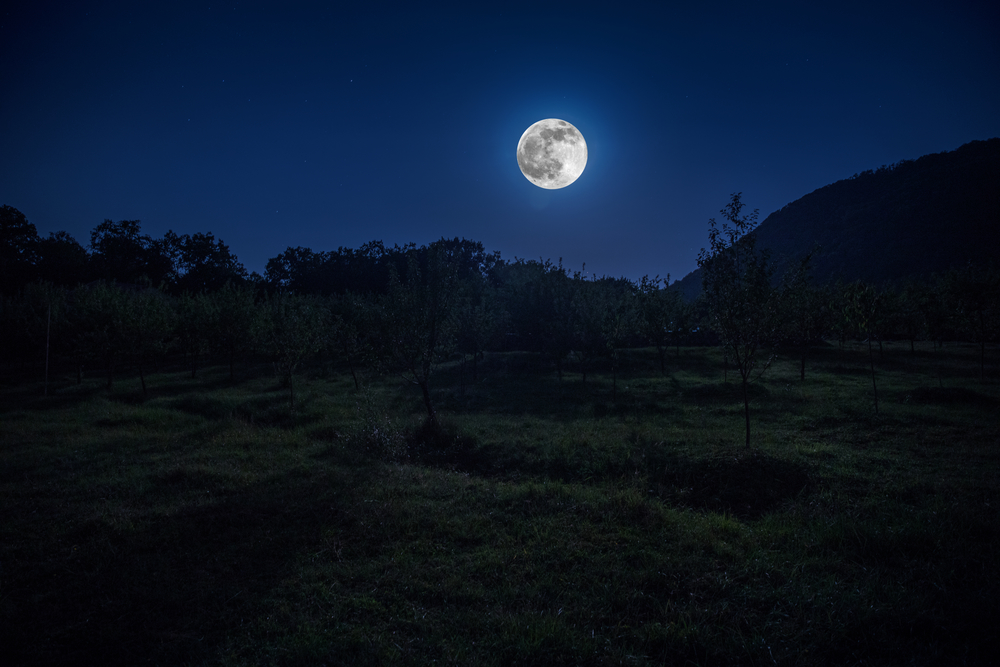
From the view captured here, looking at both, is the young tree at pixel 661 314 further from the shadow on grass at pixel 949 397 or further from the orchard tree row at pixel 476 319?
the shadow on grass at pixel 949 397

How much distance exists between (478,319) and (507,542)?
940 inches

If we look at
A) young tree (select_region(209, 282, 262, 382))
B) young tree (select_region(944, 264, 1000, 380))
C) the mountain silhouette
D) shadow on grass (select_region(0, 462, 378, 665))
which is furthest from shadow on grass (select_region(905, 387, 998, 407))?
the mountain silhouette

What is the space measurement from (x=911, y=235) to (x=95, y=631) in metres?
136

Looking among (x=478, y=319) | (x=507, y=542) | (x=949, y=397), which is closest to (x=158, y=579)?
(x=507, y=542)

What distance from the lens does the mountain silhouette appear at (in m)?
88.2

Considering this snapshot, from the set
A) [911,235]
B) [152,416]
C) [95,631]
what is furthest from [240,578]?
[911,235]

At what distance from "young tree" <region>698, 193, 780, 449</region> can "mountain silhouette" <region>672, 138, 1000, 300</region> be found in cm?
7190

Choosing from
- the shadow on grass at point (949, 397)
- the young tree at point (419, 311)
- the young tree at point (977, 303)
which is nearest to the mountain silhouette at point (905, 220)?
the young tree at point (977, 303)

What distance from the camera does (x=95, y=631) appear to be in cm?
602

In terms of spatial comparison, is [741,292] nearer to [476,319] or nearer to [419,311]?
[419,311]

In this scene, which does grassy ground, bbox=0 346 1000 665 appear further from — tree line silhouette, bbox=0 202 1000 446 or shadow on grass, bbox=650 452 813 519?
tree line silhouette, bbox=0 202 1000 446

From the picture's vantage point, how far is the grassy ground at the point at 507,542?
5.61 m

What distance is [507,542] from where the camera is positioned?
8.39 m

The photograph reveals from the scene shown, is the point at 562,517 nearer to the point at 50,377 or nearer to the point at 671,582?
the point at 671,582
